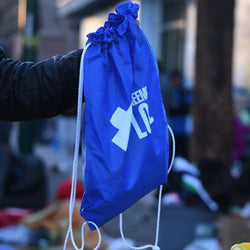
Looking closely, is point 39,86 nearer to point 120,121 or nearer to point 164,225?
point 120,121

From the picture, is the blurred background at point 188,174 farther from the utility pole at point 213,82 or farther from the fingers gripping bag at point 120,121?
the fingers gripping bag at point 120,121

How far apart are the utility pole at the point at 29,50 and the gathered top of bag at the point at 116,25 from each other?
5.14 metres

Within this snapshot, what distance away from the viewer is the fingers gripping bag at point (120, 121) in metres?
1.90

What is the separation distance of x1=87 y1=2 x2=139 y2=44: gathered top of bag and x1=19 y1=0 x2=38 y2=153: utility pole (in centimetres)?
514

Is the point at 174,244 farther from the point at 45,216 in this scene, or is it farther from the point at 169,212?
the point at 45,216

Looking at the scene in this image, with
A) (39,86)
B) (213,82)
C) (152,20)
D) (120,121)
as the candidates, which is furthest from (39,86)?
(152,20)

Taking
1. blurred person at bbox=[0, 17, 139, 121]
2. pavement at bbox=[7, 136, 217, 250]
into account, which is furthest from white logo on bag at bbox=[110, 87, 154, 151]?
pavement at bbox=[7, 136, 217, 250]

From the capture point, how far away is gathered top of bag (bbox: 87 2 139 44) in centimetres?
197

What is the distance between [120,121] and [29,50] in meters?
5.36

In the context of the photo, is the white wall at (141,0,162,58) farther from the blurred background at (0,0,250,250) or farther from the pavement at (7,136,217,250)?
the pavement at (7,136,217,250)

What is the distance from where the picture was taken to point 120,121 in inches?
75.8

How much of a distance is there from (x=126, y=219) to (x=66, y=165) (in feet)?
10.9

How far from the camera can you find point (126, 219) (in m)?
5.79

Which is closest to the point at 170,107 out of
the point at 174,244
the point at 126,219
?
the point at 126,219
